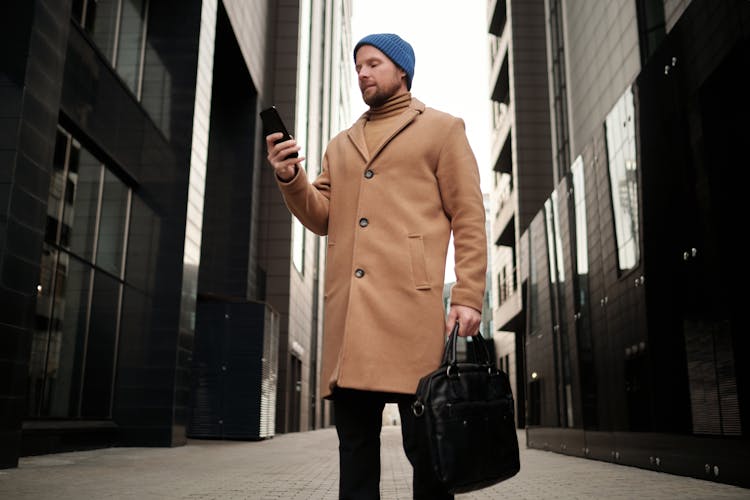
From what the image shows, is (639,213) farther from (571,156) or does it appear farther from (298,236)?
(298,236)

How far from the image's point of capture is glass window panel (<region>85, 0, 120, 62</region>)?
12595mm

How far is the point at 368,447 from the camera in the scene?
2.46 m

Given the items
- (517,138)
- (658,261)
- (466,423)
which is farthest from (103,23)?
(517,138)

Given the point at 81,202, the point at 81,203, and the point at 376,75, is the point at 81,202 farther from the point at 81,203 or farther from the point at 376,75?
the point at 376,75

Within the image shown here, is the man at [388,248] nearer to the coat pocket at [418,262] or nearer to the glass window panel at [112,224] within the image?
the coat pocket at [418,262]

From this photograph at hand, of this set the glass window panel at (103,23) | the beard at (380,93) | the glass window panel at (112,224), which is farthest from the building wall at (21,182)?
the beard at (380,93)

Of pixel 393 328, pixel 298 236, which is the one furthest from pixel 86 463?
pixel 298 236

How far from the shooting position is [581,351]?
12.2 metres

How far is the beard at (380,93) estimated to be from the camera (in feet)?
9.01

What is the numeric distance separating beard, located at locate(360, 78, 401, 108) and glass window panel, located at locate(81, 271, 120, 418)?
10783mm

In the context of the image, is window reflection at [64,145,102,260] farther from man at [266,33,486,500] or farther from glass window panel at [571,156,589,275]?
man at [266,33,486,500]

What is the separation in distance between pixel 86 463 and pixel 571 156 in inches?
551

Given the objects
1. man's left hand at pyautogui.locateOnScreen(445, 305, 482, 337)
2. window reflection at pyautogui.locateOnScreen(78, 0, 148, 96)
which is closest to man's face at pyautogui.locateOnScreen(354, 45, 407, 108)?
man's left hand at pyautogui.locateOnScreen(445, 305, 482, 337)

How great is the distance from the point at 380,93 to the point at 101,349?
1144 cm
